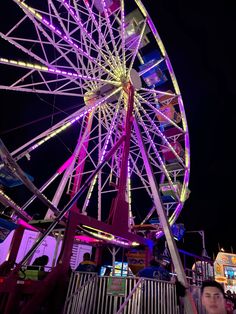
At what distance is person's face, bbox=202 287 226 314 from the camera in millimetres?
2256

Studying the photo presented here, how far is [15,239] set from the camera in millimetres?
7270

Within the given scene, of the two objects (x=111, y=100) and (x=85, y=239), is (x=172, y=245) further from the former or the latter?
(x=111, y=100)

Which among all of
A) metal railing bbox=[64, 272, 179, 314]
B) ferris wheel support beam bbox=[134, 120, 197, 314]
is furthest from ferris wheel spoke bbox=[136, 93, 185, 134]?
metal railing bbox=[64, 272, 179, 314]

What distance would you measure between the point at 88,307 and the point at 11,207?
3276 millimetres

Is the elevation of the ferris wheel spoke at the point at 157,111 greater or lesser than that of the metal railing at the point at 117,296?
greater

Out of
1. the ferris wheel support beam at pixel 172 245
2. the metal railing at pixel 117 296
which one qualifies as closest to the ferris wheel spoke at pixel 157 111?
the ferris wheel support beam at pixel 172 245

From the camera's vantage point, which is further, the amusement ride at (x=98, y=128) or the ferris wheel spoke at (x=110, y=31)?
the ferris wheel spoke at (x=110, y=31)

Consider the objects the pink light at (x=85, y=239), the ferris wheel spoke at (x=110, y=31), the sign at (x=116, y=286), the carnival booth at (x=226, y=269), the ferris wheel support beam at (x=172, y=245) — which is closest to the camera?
the sign at (x=116, y=286)

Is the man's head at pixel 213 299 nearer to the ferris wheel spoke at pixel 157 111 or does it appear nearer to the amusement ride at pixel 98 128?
the amusement ride at pixel 98 128

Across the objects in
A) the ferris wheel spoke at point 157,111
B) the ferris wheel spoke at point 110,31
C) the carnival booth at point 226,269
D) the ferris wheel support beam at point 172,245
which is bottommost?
the ferris wheel support beam at point 172,245

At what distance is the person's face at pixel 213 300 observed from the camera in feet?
7.40

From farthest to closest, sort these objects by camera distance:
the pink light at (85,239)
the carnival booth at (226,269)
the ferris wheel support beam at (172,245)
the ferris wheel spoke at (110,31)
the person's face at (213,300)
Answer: the carnival booth at (226,269) → the ferris wheel spoke at (110,31) → the pink light at (85,239) → the ferris wheel support beam at (172,245) → the person's face at (213,300)

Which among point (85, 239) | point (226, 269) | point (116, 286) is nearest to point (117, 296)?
point (116, 286)

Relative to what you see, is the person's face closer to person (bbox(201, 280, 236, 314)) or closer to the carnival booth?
person (bbox(201, 280, 236, 314))
